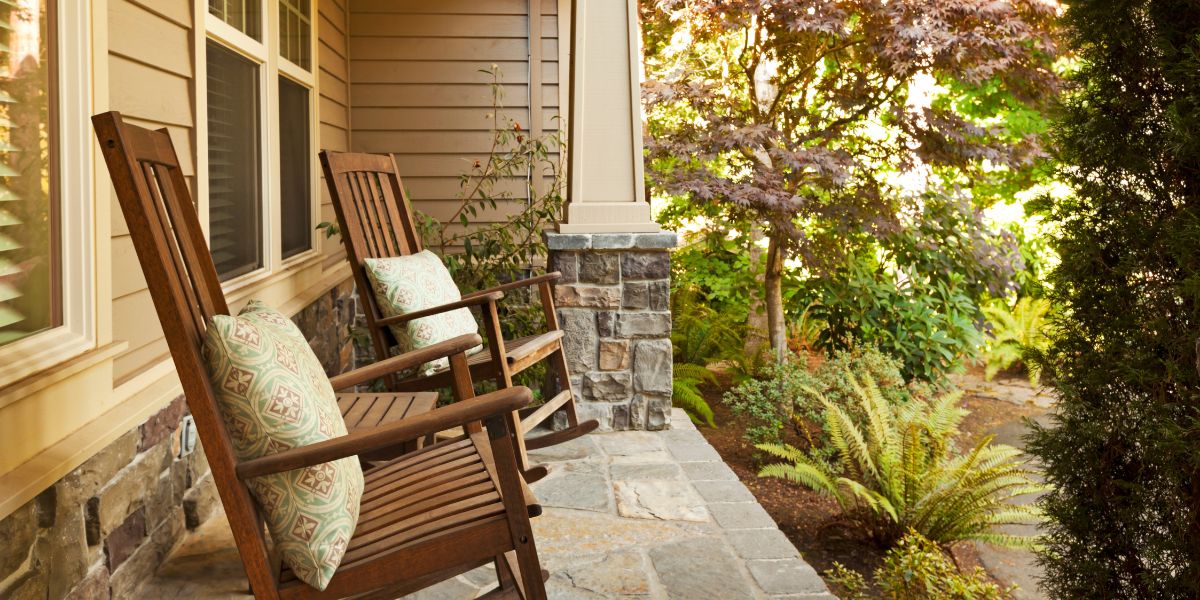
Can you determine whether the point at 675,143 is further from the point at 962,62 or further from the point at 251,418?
the point at 251,418

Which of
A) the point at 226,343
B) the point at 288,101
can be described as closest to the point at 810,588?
the point at 226,343

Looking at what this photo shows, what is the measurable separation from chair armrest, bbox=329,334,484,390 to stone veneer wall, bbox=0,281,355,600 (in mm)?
442

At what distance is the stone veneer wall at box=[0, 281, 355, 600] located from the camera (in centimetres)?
156

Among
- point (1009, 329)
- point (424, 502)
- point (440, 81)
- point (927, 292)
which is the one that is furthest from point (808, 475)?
point (1009, 329)

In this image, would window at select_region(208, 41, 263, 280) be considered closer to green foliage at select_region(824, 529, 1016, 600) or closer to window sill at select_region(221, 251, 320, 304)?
window sill at select_region(221, 251, 320, 304)

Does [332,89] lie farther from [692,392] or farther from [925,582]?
[925,582]

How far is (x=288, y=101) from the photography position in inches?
149

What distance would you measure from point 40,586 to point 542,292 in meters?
1.98

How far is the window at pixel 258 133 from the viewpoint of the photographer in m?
2.84

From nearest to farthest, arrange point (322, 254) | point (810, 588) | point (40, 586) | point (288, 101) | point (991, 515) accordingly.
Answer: point (40, 586), point (810, 588), point (991, 515), point (288, 101), point (322, 254)

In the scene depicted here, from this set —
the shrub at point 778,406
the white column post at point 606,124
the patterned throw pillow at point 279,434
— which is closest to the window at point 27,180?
the patterned throw pillow at point 279,434

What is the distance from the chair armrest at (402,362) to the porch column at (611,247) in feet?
4.70

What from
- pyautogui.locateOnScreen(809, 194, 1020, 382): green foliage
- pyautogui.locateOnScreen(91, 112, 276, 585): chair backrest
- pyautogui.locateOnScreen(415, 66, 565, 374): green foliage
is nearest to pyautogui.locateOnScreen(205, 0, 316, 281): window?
pyautogui.locateOnScreen(415, 66, 565, 374): green foliage

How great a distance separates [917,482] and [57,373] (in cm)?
263
